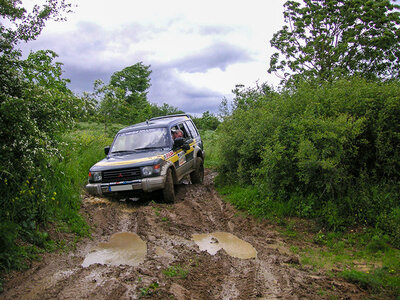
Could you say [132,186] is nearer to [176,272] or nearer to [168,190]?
[168,190]

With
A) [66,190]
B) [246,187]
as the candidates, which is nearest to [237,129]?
[246,187]

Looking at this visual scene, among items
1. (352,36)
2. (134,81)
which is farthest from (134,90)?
(352,36)

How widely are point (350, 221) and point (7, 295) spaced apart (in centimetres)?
535

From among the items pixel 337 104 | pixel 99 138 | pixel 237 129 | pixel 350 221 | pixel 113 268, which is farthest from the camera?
pixel 99 138

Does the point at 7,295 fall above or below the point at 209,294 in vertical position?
above

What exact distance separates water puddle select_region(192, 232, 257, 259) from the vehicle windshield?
329 cm

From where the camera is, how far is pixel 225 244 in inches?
215

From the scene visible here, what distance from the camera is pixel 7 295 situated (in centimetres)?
345

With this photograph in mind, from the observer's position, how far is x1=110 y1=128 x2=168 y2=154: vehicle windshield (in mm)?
8461

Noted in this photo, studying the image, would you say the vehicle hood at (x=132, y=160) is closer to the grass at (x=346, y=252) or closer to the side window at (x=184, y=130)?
the side window at (x=184, y=130)

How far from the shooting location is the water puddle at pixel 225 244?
199 inches

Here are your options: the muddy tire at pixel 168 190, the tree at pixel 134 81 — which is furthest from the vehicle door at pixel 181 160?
the tree at pixel 134 81

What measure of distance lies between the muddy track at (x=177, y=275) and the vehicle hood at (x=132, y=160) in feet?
4.62

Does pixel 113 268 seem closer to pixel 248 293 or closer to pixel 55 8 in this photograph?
pixel 248 293
